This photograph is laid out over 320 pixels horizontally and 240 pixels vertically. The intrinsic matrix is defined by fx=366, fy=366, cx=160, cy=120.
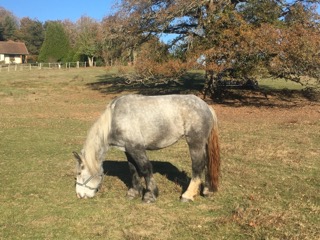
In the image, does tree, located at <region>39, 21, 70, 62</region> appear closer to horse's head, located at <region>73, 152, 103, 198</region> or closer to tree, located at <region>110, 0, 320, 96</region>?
tree, located at <region>110, 0, 320, 96</region>

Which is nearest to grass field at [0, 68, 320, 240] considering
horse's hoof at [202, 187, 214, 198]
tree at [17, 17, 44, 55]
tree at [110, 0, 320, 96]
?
horse's hoof at [202, 187, 214, 198]

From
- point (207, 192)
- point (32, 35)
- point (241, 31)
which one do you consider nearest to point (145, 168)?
point (207, 192)

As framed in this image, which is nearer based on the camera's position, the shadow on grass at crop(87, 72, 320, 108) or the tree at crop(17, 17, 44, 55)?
the shadow on grass at crop(87, 72, 320, 108)

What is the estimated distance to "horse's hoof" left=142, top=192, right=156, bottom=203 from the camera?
587 centimetres

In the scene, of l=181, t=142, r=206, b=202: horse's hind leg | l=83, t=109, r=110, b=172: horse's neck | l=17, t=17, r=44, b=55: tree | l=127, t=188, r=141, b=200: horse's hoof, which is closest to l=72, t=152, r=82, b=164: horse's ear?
l=83, t=109, r=110, b=172: horse's neck

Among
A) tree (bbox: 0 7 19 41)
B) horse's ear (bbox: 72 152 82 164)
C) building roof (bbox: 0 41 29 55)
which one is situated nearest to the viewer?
horse's ear (bbox: 72 152 82 164)

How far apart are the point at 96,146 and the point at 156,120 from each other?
3.33ft

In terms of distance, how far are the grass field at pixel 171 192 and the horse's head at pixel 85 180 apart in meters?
0.18

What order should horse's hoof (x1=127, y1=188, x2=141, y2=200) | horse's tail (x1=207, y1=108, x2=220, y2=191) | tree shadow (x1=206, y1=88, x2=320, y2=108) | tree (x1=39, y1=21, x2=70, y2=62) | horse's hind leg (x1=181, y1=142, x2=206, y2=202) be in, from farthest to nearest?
tree (x1=39, y1=21, x2=70, y2=62), tree shadow (x1=206, y1=88, x2=320, y2=108), horse's hoof (x1=127, y1=188, x2=141, y2=200), horse's tail (x1=207, y1=108, x2=220, y2=191), horse's hind leg (x1=181, y1=142, x2=206, y2=202)

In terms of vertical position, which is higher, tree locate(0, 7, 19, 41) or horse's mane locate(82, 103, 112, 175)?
tree locate(0, 7, 19, 41)

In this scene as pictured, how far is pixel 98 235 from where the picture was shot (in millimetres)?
4773

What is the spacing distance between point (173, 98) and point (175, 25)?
17.4 meters

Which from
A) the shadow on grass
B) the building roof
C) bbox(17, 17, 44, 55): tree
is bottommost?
the shadow on grass

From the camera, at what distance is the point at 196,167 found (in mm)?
5863
